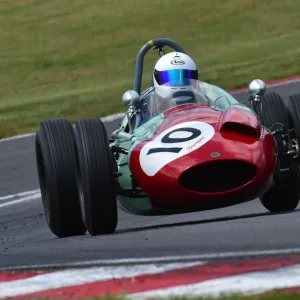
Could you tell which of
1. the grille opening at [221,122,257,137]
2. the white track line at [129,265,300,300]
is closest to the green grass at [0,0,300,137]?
Answer: the grille opening at [221,122,257,137]

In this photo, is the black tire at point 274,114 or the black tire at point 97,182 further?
the black tire at point 274,114

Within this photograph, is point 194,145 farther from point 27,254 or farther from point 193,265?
point 193,265

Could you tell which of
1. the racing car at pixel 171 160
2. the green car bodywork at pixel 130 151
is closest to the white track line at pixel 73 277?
the racing car at pixel 171 160

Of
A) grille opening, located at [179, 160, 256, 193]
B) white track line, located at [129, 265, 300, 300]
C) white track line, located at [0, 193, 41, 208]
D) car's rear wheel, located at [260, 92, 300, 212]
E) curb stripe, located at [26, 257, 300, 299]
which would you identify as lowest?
white track line, located at [0, 193, 41, 208]

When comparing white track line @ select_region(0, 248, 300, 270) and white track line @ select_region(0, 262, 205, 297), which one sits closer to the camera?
white track line @ select_region(0, 262, 205, 297)

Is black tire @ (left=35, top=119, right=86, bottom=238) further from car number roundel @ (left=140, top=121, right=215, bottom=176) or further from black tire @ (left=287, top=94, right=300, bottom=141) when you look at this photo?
black tire @ (left=287, top=94, right=300, bottom=141)

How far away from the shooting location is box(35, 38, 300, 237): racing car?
673cm

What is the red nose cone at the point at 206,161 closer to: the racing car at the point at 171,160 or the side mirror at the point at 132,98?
the racing car at the point at 171,160

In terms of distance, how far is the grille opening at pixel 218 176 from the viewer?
669cm

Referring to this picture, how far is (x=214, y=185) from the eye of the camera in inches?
266

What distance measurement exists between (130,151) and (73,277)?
258cm

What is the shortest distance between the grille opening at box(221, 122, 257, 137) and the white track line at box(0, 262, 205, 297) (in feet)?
7.36

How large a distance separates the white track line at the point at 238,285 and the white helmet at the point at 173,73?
396cm

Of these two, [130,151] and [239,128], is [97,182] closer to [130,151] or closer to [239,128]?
[130,151]
